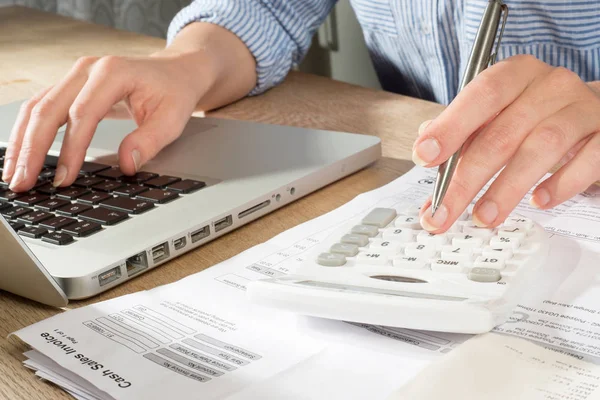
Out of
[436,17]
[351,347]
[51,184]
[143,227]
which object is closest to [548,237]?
[351,347]

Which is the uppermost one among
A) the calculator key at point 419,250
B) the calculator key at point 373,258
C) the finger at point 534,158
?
the finger at point 534,158

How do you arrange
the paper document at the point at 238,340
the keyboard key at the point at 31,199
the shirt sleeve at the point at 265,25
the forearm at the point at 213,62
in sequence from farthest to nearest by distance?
the shirt sleeve at the point at 265,25 → the forearm at the point at 213,62 → the keyboard key at the point at 31,199 → the paper document at the point at 238,340

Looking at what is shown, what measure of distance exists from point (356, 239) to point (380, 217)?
1.6 inches

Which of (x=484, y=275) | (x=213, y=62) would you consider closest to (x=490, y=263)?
(x=484, y=275)

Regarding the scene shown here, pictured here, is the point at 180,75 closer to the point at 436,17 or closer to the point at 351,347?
the point at 436,17

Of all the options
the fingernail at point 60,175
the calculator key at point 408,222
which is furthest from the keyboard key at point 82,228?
the calculator key at point 408,222

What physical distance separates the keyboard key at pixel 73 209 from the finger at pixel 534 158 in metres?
0.28

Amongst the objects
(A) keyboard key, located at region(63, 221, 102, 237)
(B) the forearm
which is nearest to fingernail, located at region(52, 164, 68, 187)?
(A) keyboard key, located at region(63, 221, 102, 237)

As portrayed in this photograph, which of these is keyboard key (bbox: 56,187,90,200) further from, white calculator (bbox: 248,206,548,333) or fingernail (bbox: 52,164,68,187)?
white calculator (bbox: 248,206,548,333)

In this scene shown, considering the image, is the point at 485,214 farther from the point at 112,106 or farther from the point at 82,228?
the point at 112,106

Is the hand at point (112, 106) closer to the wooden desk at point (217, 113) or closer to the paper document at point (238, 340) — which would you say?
the wooden desk at point (217, 113)

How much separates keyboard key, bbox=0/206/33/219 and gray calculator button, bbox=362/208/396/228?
0.25 m

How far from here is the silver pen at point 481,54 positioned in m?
0.51

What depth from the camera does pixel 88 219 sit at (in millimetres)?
→ 535
